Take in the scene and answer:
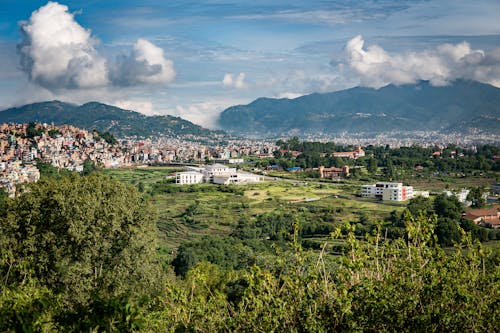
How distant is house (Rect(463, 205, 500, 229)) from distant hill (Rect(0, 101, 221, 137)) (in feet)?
352

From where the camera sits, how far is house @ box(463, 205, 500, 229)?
23.6 metres

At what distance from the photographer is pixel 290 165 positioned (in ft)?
168

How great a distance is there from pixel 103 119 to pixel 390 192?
391 feet

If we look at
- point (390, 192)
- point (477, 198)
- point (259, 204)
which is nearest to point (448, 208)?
point (477, 198)

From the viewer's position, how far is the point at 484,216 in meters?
24.6

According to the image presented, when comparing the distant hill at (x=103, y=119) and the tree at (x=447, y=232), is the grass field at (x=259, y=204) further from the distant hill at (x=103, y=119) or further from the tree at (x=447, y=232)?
the distant hill at (x=103, y=119)

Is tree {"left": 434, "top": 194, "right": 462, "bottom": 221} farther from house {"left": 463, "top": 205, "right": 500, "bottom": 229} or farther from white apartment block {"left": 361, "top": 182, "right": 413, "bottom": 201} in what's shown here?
white apartment block {"left": 361, "top": 182, "right": 413, "bottom": 201}

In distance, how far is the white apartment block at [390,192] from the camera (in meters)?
31.6

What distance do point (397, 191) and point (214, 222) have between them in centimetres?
1260

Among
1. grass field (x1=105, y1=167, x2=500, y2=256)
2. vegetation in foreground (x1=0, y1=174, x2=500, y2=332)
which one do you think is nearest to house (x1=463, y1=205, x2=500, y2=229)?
grass field (x1=105, y1=167, x2=500, y2=256)

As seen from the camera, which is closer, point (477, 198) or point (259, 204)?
point (477, 198)

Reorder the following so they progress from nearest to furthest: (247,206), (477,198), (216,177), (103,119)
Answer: (477,198) < (247,206) < (216,177) < (103,119)

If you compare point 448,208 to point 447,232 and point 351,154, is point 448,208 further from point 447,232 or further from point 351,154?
point 351,154

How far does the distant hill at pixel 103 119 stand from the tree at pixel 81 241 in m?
117
